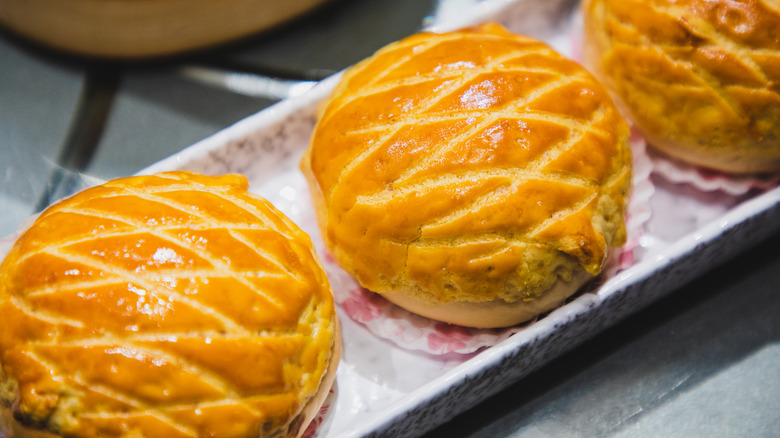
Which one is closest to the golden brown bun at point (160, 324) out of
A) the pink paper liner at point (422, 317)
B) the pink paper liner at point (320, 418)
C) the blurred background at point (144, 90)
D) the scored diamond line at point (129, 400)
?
the scored diamond line at point (129, 400)

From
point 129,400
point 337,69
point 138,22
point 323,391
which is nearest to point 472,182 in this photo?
A: point 323,391

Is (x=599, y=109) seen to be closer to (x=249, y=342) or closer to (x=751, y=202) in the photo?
(x=751, y=202)

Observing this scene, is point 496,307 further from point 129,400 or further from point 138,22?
point 138,22

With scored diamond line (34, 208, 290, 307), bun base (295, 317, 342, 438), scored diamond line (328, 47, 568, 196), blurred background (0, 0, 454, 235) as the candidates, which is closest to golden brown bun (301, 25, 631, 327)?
scored diamond line (328, 47, 568, 196)

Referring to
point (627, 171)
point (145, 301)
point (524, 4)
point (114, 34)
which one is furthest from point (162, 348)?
point (524, 4)

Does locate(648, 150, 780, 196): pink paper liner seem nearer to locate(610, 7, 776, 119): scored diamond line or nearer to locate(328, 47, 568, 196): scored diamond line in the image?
locate(610, 7, 776, 119): scored diamond line

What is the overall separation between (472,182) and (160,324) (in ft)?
2.13

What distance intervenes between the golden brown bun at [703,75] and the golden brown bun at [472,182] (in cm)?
18

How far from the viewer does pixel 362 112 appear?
4.62 feet

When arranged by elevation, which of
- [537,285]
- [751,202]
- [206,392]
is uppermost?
[751,202]

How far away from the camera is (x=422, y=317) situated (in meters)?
1.51

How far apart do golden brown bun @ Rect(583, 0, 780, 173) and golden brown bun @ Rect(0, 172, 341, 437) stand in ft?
3.09

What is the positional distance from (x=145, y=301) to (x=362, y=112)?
60 cm

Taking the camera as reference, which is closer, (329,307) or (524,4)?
(329,307)
